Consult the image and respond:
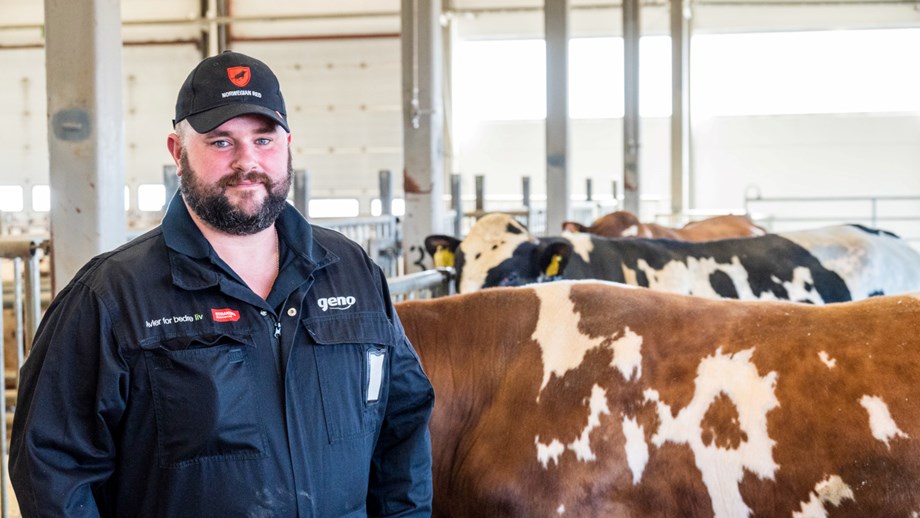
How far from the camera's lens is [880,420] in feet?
8.66

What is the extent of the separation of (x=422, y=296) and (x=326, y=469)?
3837mm

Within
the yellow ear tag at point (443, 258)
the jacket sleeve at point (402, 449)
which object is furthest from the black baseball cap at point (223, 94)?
the yellow ear tag at point (443, 258)

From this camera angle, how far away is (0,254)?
12.0 feet

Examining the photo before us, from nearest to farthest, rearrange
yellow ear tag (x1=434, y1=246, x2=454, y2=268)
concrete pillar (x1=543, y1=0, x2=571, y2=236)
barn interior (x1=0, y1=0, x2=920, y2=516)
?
yellow ear tag (x1=434, y1=246, x2=454, y2=268) → concrete pillar (x1=543, y1=0, x2=571, y2=236) → barn interior (x1=0, y1=0, x2=920, y2=516)

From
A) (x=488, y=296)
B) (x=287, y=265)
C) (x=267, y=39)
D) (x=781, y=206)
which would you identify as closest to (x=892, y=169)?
(x=781, y=206)

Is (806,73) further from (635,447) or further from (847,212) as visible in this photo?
(635,447)

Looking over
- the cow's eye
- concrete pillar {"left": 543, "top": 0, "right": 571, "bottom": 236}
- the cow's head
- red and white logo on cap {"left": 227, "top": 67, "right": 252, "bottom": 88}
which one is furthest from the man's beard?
concrete pillar {"left": 543, "top": 0, "right": 571, "bottom": 236}

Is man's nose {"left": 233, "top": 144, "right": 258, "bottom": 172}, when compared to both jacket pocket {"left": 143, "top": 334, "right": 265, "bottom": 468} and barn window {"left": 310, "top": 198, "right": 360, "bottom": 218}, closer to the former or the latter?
jacket pocket {"left": 143, "top": 334, "right": 265, "bottom": 468}

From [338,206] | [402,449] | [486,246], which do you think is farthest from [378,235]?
[338,206]

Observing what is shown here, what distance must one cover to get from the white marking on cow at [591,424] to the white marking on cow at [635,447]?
0.26 ft

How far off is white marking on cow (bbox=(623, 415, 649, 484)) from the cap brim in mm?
1480

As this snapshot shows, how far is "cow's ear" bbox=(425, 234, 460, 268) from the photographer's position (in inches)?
251

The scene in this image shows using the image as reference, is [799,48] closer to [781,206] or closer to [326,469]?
[781,206]

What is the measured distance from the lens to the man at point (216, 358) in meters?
1.80
